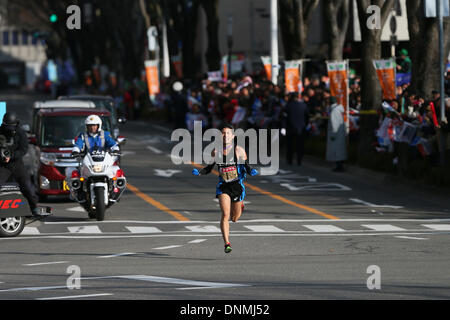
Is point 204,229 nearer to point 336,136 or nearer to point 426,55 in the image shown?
point 426,55

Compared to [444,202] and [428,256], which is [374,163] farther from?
[428,256]

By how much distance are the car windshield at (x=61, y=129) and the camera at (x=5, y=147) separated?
4.52 m

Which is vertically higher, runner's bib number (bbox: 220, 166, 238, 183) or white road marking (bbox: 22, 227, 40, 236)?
runner's bib number (bbox: 220, 166, 238, 183)

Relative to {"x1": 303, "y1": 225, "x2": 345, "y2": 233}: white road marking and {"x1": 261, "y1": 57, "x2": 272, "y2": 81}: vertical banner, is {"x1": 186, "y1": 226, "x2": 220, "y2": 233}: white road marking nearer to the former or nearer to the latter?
{"x1": 303, "y1": 225, "x2": 345, "y2": 233}: white road marking

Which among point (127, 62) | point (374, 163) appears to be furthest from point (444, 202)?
point (127, 62)

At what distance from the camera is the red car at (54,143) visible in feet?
77.6

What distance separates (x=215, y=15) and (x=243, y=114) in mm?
16686

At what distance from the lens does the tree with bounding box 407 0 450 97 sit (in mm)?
28000

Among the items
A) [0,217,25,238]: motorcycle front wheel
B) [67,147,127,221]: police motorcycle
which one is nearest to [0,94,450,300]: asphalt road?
[0,217,25,238]: motorcycle front wheel

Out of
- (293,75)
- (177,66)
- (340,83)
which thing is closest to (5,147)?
(340,83)

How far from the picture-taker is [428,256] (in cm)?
1525

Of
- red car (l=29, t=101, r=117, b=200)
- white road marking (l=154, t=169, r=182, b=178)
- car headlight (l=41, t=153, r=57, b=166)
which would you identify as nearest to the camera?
red car (l=29, t=101, r=117, b=200)

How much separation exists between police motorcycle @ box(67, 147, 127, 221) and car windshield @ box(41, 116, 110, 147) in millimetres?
3382

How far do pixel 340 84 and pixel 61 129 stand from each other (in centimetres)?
957
